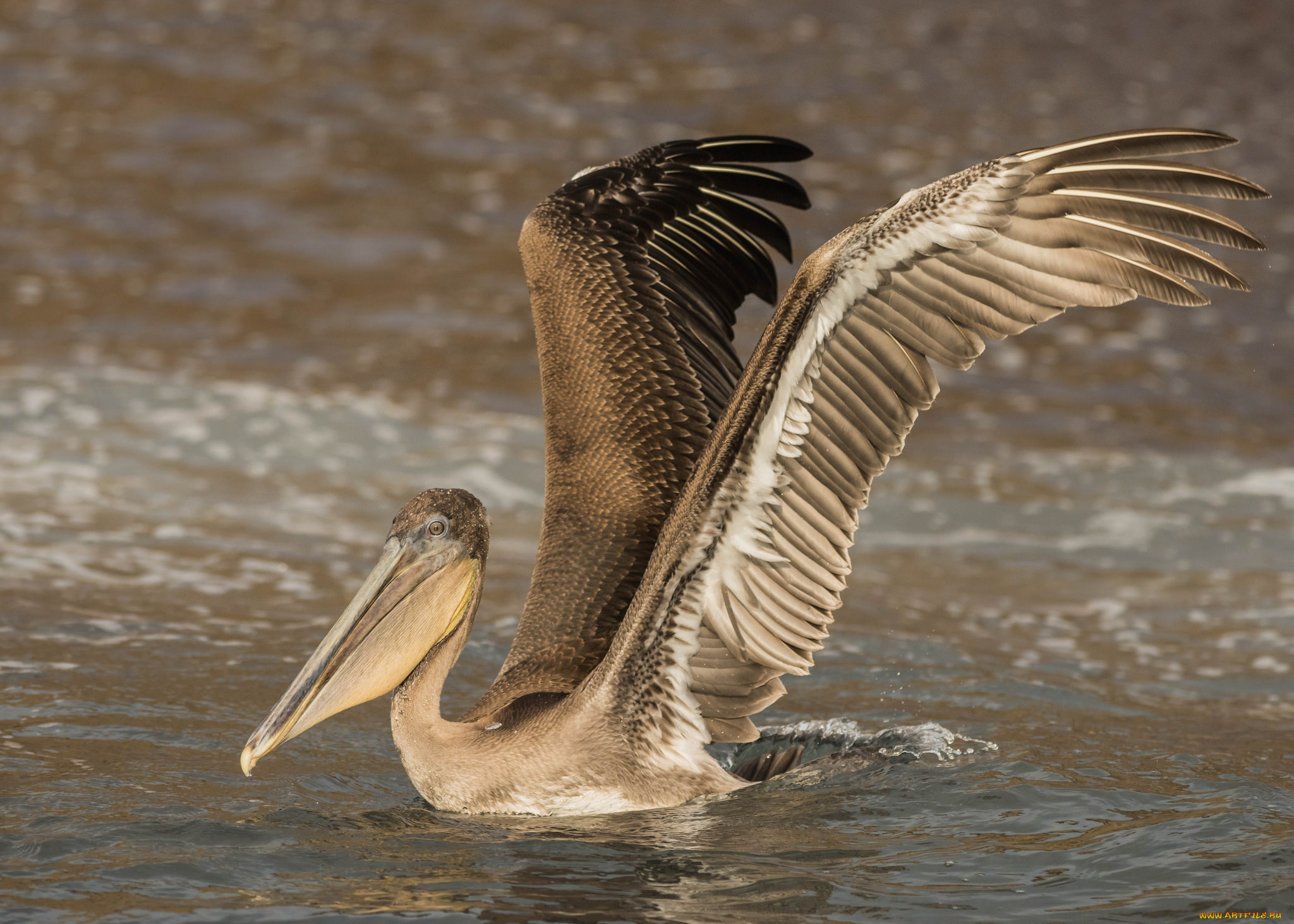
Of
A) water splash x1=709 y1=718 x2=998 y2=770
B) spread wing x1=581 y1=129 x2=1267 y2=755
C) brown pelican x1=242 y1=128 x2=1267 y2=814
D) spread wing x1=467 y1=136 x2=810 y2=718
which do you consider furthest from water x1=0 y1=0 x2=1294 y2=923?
spread wing x1=467 y1=136 x2=810 y2=718

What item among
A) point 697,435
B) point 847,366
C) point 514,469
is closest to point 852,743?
point 697,435

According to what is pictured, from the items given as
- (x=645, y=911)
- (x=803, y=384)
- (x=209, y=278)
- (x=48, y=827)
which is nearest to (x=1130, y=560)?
(x=803, y=384)

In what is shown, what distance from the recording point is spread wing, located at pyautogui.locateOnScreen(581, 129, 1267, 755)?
4.50 m

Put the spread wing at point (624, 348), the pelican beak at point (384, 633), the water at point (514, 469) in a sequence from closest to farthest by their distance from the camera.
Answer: the water at point (514, 469) < the pelican beak at point (384, 633) < the spread wing at point (624, 348)

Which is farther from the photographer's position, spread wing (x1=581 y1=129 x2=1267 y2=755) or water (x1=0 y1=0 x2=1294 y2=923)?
→ water (x1=0 y1=0 x2=1294 y2=923)

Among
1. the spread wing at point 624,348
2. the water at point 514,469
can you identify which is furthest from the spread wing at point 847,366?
the spread wing at point 624,348

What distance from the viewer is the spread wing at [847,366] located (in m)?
4.50

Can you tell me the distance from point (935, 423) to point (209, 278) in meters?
6.18

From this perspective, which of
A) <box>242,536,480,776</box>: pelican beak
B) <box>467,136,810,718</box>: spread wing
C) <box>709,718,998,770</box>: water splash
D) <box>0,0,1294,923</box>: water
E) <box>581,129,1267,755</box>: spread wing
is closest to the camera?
<box>581,129,1267,755</box>: spread wing

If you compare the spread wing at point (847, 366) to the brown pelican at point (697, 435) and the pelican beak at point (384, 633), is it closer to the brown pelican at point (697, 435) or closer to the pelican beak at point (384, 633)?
the brown pelican at point (697, 435)

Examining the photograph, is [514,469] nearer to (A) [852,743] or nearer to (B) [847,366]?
(A) [852,743]

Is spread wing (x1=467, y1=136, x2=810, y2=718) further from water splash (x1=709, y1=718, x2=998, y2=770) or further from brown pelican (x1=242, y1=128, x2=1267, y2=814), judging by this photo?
water splash (x1=709, y1=718, x2=998, y2=770)

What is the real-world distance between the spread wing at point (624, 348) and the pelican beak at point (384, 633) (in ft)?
1.31

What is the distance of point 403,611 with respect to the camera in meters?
5.19
